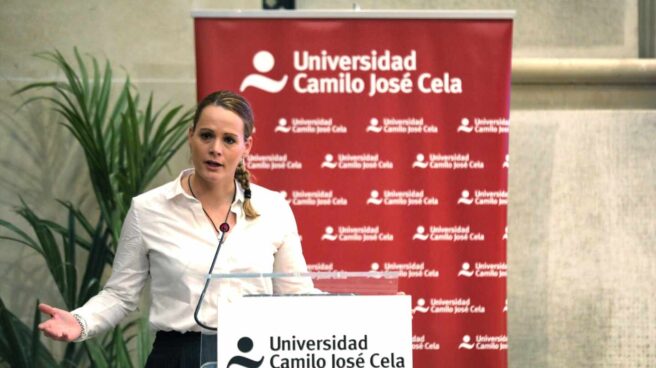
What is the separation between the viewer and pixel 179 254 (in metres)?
2.74

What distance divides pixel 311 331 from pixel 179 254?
622mm

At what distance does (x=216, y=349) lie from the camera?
228 cm

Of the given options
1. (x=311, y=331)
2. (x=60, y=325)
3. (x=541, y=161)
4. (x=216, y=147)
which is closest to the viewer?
(x=311, y=331)

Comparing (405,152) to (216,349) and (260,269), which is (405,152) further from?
(216,349)

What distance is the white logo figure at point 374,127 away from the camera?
4805 millimetres

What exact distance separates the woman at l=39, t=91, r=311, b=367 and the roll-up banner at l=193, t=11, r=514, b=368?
187cm

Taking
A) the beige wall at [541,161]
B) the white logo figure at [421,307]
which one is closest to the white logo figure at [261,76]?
the beige wall at [541,161]

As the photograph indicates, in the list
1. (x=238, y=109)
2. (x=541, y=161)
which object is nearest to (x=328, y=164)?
(x=541, y=161)

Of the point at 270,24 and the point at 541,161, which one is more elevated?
the point at 270,24

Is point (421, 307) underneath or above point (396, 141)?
underneath

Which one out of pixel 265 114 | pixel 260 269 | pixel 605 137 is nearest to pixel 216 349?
pixel 260 269

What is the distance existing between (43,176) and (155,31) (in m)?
0.97

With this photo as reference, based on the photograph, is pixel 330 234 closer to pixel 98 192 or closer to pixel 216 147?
pixel 98 192

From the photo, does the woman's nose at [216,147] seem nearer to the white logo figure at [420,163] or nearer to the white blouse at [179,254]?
the white blouse at [179,254]
